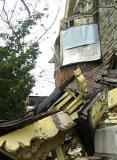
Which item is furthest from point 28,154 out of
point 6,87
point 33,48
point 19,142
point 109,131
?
point 33,48

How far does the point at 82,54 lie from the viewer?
15.7 m

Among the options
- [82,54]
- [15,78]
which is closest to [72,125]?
[82,54]

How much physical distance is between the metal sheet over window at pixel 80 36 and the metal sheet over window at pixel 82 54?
175mm

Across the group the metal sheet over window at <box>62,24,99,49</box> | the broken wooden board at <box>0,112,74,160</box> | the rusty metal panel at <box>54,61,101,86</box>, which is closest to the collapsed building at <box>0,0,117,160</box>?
the broken wooden board at <box>0,112,74,160</box>

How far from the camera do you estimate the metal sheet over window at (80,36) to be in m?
15.7

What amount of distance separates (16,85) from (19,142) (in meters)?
13.1

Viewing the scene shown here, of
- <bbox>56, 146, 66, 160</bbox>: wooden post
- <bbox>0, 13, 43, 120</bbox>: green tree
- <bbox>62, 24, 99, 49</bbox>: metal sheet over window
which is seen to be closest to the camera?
<bbox>56, 146, 66, 160</bbox>: wooden post

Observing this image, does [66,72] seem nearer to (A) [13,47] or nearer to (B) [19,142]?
(A) [13,47]

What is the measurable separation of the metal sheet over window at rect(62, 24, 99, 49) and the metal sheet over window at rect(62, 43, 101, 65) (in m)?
0.17

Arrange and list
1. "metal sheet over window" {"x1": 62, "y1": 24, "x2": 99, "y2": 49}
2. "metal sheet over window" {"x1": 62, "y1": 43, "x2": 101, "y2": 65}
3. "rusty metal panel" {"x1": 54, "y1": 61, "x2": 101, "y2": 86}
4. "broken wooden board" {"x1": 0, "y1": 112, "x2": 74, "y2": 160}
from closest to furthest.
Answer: "broken wooden board" {"x1": 0, "y1": 112, "x2": 74, "y2": 160} < "rusty metal panel" {"x1": 54, "y1": 61, "x2": 101, "y2": 86} < "metal sheet over window" {"x1": 62, "y1": 43, "x2": 101, "y2": 65} < "metal sheet over window" {"x1": 62, "y1": 24, "x2": 99, "y2": 49}

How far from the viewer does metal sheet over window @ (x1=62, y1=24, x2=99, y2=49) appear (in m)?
15.7

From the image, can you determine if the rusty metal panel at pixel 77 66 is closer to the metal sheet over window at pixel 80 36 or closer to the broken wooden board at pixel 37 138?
the metal sheet over window at pixel 80 36

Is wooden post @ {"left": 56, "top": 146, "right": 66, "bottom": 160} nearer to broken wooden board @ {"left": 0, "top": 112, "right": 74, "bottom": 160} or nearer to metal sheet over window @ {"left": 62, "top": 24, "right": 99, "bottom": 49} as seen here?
broken wooden board @ {"left": 0, "top": 112, "right": 74, "bottom": 160}

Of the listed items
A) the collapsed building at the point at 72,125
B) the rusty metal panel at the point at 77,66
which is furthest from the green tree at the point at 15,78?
the collapsed building at the point at 72,125
